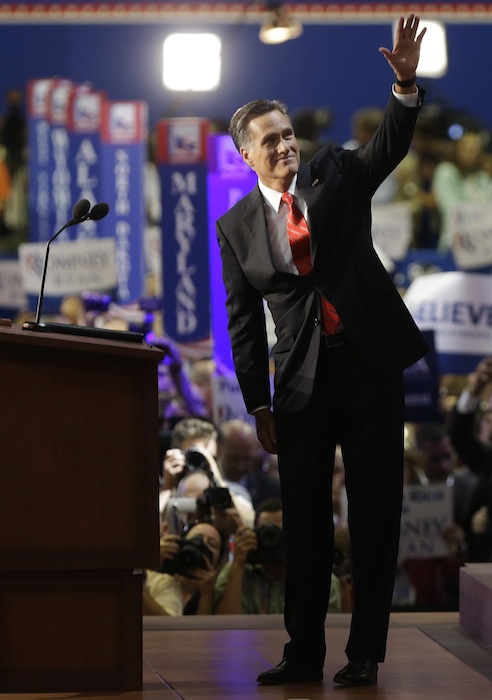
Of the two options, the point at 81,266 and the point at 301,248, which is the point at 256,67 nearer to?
the point at 81,266

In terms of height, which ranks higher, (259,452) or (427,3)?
(427,3)

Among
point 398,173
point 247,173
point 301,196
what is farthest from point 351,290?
point 398,173

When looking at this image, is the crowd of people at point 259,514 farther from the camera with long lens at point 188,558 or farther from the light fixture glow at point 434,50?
the light fixture glow at point 434,50

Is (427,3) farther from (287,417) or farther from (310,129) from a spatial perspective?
(287,417)

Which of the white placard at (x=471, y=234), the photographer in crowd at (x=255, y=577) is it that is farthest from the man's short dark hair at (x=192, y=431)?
the white placard at (x=471, y=234)

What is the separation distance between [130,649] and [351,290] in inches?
35.2

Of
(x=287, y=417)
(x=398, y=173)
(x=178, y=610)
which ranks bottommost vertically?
(x=178, y=610)

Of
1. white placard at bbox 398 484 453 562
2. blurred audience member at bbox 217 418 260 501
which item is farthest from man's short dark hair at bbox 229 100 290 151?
white placard at bbox 398 484 453 562

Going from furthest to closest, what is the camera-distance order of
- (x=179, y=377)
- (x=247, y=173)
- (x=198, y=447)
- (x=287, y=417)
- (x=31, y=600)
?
(x=179, y=377) < (x=247, y=173) < (x=198, y=447) < (x=287, y=417) < (x=31, y=600)

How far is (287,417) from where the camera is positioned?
2879 mm

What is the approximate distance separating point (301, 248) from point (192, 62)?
5585 millimetres

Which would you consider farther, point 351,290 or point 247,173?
point 247,173

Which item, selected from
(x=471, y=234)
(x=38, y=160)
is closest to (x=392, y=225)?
(x=471, y=234)

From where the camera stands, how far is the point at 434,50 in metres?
8.27
